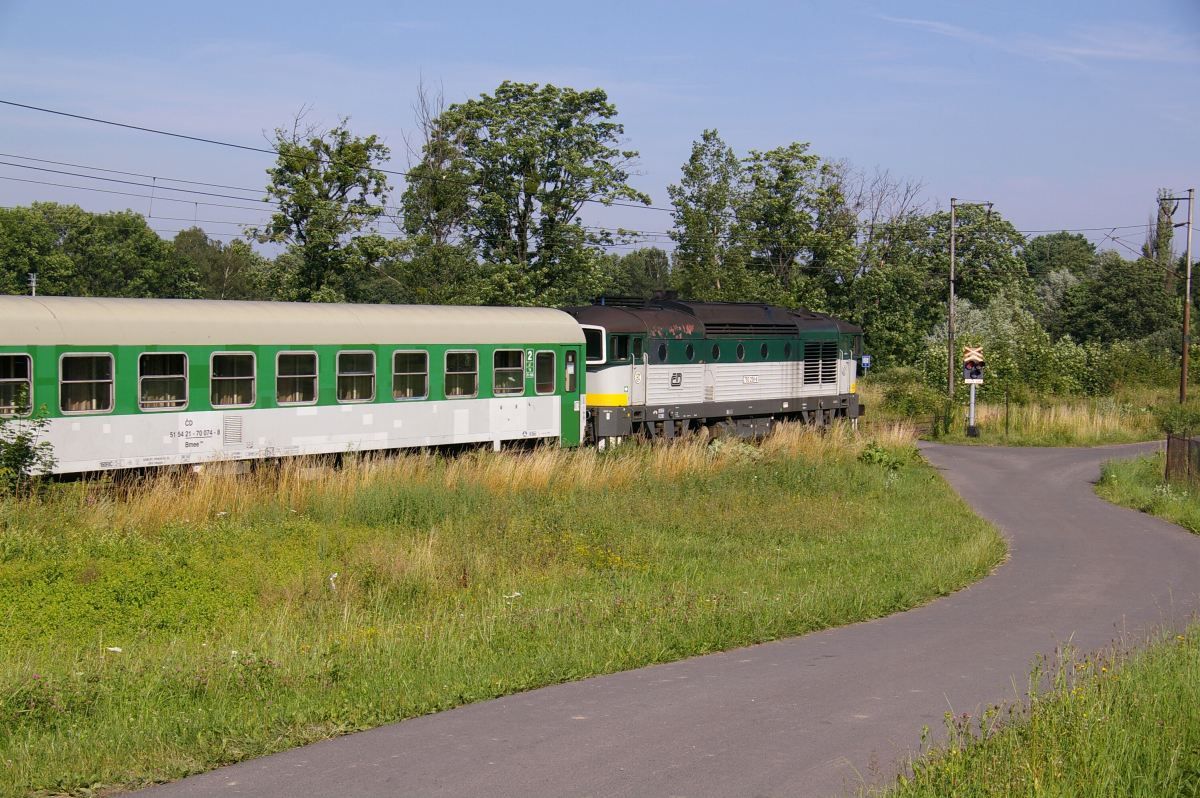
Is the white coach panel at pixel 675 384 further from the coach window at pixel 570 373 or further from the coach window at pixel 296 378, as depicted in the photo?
the coach window at pixel 296 378

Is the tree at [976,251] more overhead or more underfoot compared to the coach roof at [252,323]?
more overhead

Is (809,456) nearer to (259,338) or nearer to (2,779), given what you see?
(259,338)

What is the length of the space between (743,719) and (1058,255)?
13274 centimetres

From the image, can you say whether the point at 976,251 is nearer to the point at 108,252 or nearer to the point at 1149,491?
the point at 1149,491

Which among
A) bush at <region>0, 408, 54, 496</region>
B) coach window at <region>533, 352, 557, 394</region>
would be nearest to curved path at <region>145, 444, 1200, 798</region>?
bush at <region>0, 408, 54, 496</region>

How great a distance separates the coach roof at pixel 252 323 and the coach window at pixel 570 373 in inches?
18.2

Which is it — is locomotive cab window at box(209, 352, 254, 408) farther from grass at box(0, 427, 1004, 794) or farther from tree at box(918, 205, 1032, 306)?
tree at box(918, 205, 1032, 306)

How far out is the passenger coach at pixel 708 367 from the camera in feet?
89.2

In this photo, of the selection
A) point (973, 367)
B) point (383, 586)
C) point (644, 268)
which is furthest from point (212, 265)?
point (383, 586)

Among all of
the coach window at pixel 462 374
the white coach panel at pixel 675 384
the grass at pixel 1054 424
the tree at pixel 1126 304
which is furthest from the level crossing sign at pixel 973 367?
the tree at pixel 1126 304

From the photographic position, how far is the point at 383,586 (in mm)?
12945

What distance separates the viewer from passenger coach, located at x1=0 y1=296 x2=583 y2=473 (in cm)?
1731

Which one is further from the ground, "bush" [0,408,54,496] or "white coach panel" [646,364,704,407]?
"white coach panel" [646,364,704,407]

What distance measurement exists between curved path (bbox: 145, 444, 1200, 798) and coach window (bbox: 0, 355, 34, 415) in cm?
1092
